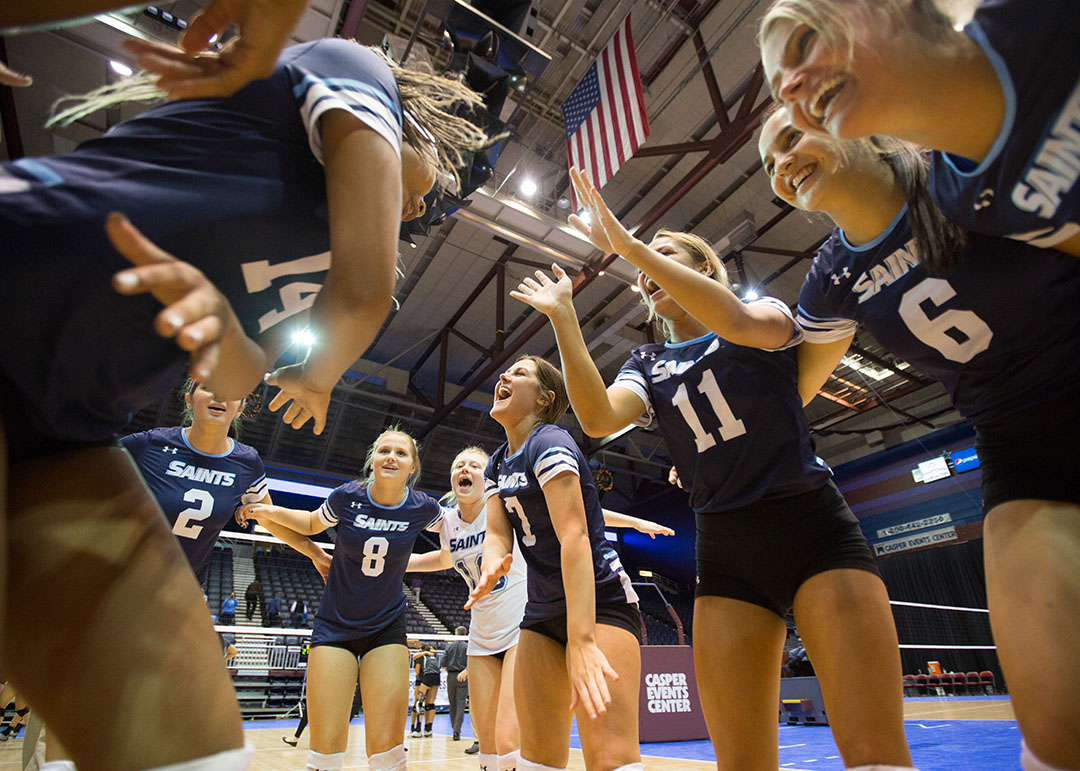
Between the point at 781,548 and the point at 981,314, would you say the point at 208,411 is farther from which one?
the point at 981,314

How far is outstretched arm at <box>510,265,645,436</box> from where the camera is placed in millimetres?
1731

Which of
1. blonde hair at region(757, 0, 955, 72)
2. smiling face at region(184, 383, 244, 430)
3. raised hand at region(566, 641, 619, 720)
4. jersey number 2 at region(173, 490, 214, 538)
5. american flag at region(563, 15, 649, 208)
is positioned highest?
american flag at region(563, 15, 649, 208)

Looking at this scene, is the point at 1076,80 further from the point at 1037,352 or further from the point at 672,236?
the point at 672,236

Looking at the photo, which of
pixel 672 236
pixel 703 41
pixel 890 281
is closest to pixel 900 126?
pixel 890 281

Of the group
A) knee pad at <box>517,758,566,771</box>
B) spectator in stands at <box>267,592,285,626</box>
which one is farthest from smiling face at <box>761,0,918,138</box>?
spectator in stands at <box>267,592,285,626</box>

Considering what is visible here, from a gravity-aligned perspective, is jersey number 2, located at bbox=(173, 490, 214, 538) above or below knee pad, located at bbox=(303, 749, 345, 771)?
above

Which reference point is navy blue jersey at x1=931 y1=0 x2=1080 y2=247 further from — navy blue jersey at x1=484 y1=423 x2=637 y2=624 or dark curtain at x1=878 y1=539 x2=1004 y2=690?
dark curtain at x1=878 y1=539 x2=1004 y2=690

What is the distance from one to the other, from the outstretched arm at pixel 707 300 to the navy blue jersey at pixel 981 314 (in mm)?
226

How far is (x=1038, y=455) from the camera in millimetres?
1113

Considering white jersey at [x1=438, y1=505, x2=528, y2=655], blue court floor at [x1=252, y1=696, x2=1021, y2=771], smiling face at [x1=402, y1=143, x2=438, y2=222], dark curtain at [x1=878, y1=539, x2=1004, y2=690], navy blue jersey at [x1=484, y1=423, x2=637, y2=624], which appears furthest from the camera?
dark curtain at [x1=878, y1=539, x2=1004, y2=690]

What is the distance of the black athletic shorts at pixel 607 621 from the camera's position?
6.20ft

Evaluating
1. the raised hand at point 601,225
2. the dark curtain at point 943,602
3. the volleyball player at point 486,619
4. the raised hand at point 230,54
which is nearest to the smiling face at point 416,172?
the raised hand at point 230,54

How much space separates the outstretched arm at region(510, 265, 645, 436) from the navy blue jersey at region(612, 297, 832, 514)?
0.29 feet

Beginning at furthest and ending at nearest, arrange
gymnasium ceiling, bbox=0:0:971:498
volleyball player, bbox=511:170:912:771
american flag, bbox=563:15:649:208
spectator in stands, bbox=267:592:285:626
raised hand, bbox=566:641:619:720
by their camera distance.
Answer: spectator in stands, bbox=267:592:285:626 < gymnasium ceiling, bbox=0:0:971:498 < american flag, bbox=563:15:649:208 < raised hand, bbox=566:641:619:720 < volleyball player, bbox=511:170:912:771
